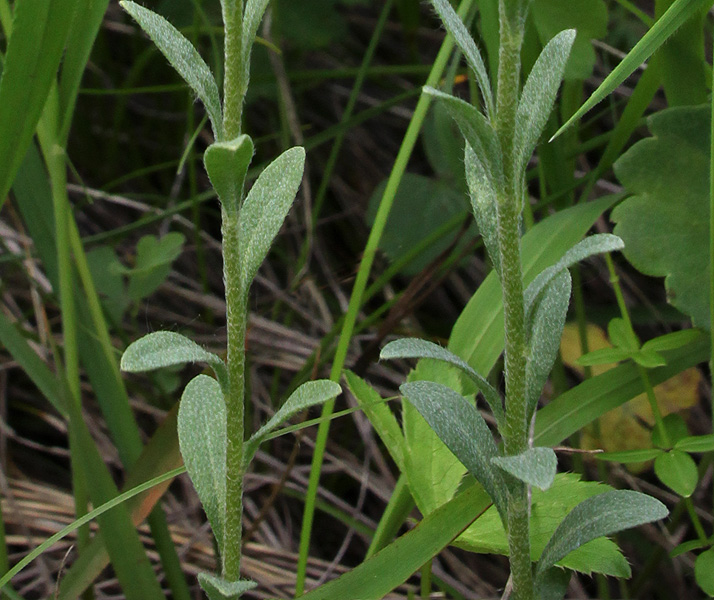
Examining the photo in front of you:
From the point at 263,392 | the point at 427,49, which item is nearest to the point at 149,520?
the point at 263,392

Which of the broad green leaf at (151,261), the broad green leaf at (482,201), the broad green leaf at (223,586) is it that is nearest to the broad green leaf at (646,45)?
the broad green leaf at (482,201)

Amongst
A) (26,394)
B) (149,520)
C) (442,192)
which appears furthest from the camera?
(442,192)

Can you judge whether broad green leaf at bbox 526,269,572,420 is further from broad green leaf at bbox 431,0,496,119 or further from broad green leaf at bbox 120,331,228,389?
broad green leaf at bbox 120,331,228,389

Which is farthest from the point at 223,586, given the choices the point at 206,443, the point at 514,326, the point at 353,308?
the point at 353,308

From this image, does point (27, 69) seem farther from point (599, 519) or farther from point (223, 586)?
point (599, 519)

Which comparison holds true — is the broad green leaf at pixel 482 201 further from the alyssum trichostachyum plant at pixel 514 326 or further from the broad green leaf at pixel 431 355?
the broad green leaf at pixel 431 355

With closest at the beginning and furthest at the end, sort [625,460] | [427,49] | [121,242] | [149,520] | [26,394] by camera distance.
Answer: [625,460]
[149,520]
[26,394]
[121,242]
[427,49]

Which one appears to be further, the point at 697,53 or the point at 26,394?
the point at 26,394

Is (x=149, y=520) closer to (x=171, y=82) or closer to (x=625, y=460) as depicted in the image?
(x=625, y=460)
